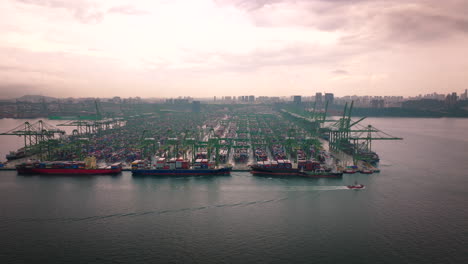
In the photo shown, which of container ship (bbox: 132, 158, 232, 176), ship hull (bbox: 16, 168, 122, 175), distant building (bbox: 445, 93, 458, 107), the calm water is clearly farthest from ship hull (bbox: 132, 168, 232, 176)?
distant building (bbox: 445, 93, 458, 107)

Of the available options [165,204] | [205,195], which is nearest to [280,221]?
[205,195]

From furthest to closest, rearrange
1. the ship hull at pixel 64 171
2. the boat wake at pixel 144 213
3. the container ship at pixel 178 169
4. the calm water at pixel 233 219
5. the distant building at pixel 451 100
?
the distant building at pixel 451 100 < the ship hull at pixel 64 171 < the container ship at pixel 178 169 < the boat wake at pixel 144 213 < the calm water at pixel 233 219

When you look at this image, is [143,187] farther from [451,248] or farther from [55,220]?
[451,248]

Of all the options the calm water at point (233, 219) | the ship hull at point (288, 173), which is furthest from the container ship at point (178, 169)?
the ship hull at point (288, 173)

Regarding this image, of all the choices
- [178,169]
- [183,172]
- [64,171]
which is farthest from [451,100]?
[64,171]

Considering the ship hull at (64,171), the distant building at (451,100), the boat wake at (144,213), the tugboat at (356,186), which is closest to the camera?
the boat wake at (144,213)

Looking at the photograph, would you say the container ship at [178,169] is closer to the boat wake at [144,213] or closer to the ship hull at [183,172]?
the ship hull at [183,172]
